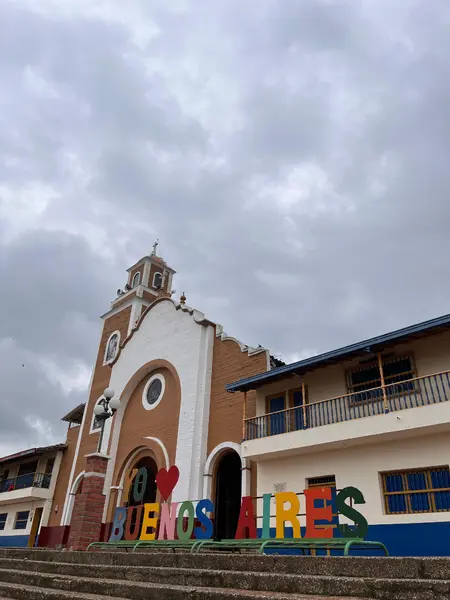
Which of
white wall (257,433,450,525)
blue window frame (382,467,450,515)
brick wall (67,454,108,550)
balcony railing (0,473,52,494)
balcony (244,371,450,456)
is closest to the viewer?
brick wall (67,454,108,550)

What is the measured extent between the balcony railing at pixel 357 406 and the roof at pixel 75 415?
15.1 metres

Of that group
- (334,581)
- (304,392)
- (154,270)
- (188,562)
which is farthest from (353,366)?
(154,270)

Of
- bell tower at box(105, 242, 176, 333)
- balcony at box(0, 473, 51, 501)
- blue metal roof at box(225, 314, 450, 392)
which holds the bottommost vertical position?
balcony at box(0, 473, 51, 501)

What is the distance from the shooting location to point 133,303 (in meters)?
26.1

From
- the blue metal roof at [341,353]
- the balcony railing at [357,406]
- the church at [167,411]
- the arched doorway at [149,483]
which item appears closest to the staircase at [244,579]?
the church at [167,411]

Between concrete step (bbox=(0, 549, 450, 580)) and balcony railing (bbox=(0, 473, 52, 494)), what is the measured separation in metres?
19.2

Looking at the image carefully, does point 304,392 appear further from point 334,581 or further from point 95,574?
point 334,581

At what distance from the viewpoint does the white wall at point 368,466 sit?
1210 centimetres

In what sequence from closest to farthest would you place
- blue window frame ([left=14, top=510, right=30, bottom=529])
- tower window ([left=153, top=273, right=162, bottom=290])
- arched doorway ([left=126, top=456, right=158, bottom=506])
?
arched doorway ([left=126, top=456, right=158, bottom=506]), blue window frame ([left=14, top=510, right=30, bottom=529]), tower window ([left=153, top=273, right=162, bottom=290])

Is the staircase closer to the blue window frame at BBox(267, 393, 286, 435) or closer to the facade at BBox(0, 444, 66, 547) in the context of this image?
the blue window frame at BBox(267, 393, 286, 435)

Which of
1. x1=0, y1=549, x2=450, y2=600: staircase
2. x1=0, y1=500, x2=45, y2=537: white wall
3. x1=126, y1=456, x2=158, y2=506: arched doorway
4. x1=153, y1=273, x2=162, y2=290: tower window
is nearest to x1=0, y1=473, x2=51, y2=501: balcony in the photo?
x1=0, y1=500, x2=45, y2=537: white wall

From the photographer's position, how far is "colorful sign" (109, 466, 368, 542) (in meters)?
10.1

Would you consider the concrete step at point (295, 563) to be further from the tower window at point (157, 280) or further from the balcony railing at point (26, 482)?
the tower window at point (157, 280)

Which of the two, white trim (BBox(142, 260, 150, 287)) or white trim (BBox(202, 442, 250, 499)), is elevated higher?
white trim (BBox(142, 260, 150, 287))
